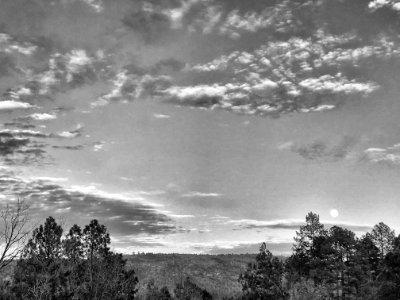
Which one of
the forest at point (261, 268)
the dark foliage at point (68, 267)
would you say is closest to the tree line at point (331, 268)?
the forest at point (261, 268)

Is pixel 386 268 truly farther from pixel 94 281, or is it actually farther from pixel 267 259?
pixel 94 281

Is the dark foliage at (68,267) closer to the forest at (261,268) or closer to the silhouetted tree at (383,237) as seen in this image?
the forest at (261,268)

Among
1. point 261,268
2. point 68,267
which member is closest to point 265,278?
point 261,268

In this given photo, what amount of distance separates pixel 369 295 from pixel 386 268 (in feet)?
17.3

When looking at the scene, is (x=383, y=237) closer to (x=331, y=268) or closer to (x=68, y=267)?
(x=331, y=268)

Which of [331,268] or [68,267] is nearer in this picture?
[68,267]

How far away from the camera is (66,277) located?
39031 mm

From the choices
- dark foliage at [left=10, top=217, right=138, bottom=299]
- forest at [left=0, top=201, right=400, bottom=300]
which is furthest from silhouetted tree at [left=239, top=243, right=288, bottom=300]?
dark foliage at [left=10, top=217, right=138, bottom=299]

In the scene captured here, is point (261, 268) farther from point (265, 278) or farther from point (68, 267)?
point (68, 267)

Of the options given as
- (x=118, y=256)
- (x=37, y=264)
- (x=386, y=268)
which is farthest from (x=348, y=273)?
(x=37, y=264)

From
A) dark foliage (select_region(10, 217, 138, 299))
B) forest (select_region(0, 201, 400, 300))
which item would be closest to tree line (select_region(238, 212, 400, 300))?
forest (select_region(0, 201, 400, 300))

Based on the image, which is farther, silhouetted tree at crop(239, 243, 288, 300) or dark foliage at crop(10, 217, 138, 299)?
silhouetted tree at crop(239, 243, 288, 300)

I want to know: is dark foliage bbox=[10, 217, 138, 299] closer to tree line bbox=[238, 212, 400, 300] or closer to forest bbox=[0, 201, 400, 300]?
forest bbox=[0, 201, 400, 300]

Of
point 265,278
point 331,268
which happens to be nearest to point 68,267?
point 265,278
